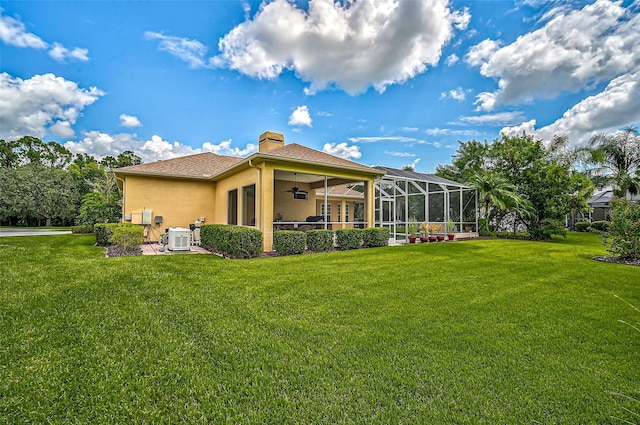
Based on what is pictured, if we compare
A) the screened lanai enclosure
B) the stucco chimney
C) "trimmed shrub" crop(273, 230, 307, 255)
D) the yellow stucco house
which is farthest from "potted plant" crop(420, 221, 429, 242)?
the stucco chimney

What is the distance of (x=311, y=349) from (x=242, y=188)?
31.5 ft

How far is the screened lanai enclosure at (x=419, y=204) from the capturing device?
1697 centimetres

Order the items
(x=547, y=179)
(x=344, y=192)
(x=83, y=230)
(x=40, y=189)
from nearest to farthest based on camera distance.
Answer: (x=547, y=179)
(x=83, y=230)
(x=344, y=192)
(x=40, y=189)

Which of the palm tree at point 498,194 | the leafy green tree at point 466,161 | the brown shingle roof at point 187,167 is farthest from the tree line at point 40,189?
the leafy green tree at point 466,161

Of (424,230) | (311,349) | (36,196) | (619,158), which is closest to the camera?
(311,349)

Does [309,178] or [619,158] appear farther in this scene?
[619,158]

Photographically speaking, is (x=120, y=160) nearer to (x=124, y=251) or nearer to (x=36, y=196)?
(x=36, y=196)

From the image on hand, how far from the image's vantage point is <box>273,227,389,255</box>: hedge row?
989cm

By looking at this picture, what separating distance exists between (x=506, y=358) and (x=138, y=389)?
364cm

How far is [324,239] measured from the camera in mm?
10883

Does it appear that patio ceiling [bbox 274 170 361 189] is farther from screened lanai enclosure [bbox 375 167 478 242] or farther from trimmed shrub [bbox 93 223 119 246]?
trimmed shrub [bbox 93 223 119 246]

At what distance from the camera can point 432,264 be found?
27.6ft

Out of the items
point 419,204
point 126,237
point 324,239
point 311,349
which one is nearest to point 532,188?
point 419,204

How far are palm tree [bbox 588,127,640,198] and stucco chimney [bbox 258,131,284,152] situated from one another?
25466 millimetres
